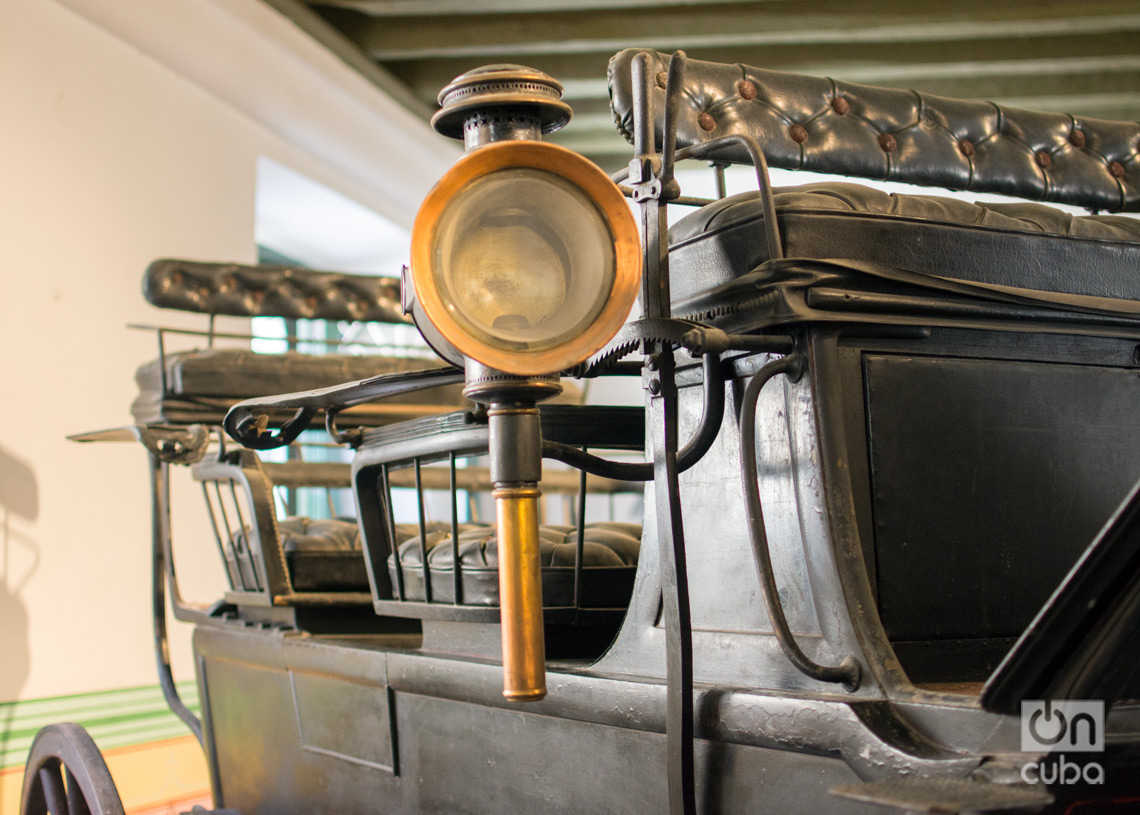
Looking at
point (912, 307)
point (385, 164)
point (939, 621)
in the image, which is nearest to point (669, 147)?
point (912, 307)

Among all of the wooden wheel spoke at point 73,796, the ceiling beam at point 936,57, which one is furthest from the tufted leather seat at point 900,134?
the ceiling beam at point 936,57

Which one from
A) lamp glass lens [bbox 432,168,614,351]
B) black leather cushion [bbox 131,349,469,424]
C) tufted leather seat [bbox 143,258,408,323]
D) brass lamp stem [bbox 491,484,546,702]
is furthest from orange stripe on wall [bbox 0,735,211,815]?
lamp glass lens [bbox 432,168,614,351]

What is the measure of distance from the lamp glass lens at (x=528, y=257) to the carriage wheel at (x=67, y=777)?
120cm

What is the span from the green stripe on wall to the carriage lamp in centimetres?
296

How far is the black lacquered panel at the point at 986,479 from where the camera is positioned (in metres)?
1.12

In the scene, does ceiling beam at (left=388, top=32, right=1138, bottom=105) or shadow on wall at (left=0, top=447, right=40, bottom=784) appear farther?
ceiling beam at (left=388, top=32, right=1138, bottom=105)

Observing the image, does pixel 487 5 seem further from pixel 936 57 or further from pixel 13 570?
pixel 13 570

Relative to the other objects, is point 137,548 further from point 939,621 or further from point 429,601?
point 939,621

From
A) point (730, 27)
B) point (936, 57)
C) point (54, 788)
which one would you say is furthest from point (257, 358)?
point (936, 57)

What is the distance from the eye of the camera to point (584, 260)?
989 millimetres

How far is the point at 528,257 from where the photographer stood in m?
0.98

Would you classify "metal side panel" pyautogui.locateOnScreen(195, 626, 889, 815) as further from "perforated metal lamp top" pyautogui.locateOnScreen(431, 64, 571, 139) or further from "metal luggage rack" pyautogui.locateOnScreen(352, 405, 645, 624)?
"perforated metal lamp top" pyautogui.locateOnScreen(431, 64, 571, 139)

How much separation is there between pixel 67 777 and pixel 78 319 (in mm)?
2940

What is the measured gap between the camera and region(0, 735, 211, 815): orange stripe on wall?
14.9 ft
